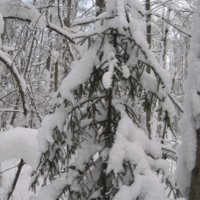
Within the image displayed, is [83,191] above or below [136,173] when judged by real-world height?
below

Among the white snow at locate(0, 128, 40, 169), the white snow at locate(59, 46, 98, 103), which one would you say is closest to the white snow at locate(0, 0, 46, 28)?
the white snow at locate(0, 128, 40, 169)

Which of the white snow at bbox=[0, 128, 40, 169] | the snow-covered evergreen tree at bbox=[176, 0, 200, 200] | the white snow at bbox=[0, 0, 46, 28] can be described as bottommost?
the white snow at bbox=[0, 128, 40, 169]

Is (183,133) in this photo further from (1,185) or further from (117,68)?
(1,185)

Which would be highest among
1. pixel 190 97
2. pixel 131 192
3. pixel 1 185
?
pixel 190 97

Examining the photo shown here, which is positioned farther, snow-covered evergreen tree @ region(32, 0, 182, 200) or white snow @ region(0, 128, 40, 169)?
white snow @ region(0, 128, 40, 169)

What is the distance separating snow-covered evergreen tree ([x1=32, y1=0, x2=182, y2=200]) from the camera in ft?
5.11

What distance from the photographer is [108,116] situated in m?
1.87

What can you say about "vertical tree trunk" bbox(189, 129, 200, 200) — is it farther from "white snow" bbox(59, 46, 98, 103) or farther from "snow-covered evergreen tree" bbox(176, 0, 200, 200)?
"white snow" bbox(59, 46, 98, 103)

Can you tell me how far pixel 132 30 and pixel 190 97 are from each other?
82 centimetres

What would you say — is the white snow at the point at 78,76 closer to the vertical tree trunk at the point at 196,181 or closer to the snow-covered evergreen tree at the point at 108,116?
the snow-covered evergreen tree at the point at 108,116

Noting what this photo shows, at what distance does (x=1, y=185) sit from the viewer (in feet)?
20.2

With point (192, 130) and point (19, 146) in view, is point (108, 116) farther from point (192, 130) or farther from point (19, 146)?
point (19, 146)

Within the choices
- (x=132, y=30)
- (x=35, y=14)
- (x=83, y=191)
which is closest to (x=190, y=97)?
(x=132, y=30)

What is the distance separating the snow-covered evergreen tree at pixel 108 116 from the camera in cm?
156
